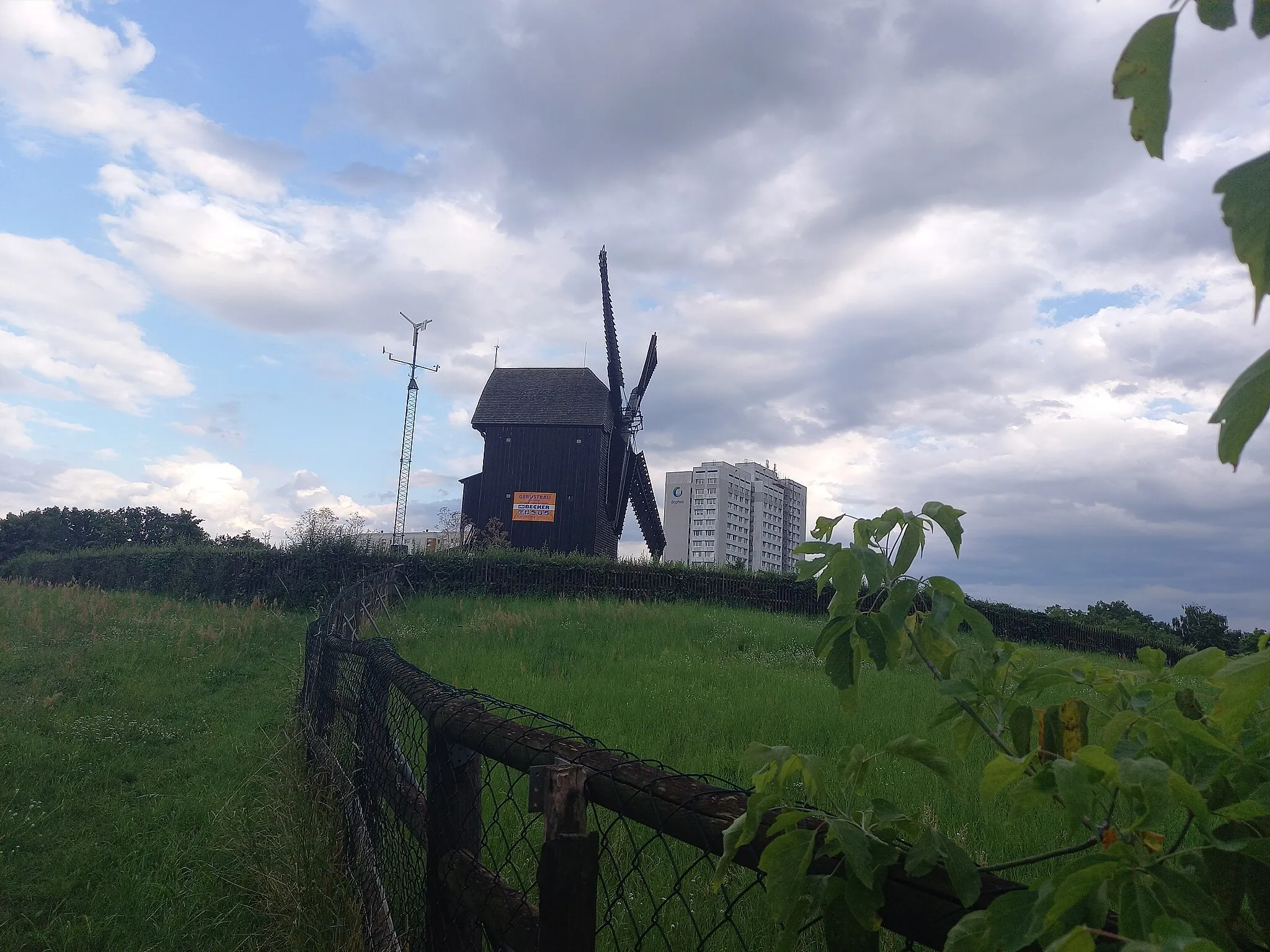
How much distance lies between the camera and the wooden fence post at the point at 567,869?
1936 millimetres

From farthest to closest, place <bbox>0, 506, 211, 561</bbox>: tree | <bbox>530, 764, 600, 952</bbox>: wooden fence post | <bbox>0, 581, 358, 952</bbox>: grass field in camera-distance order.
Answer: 1. <bbox>0, 506, 211, 561</bbox>: tree
2. <bbox>0, 581, 358, 952</bbox>: grass field
3. <bbox>530, 764, 600, 952</bbox>: wooden fence post

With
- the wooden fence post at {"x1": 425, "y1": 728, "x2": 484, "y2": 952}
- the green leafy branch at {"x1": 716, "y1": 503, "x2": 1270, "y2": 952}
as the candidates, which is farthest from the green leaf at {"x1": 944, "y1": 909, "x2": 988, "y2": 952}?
the wooden fence post at {"x1": 425, "y1": 728, "x2": 484, "y2": 952}

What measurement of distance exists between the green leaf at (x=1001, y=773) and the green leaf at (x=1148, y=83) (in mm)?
720

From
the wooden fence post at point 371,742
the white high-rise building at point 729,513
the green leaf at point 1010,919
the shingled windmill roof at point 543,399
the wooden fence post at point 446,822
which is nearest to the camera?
the green leaf at point 1010,919

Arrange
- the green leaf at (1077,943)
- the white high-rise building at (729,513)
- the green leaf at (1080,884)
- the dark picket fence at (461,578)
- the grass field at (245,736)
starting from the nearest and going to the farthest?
the green leaf at (1077,943), the green leaf at (1080,884), the grass field at (245,736), the dark picket fence at (461,578), the white high-rise building at (729,513)

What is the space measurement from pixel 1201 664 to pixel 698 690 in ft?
26.6

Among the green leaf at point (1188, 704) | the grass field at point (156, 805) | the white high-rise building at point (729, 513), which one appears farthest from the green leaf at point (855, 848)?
the white high-rise building at point (729, 513)

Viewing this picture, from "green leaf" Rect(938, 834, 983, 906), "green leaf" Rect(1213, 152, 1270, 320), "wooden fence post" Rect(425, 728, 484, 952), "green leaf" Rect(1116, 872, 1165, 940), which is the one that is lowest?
"wooden fence post" Rect(425, 728, 484, 952)

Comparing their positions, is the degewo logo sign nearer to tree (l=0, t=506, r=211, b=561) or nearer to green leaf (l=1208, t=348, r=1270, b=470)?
tree (l=0, t=506, r=211, b=561)

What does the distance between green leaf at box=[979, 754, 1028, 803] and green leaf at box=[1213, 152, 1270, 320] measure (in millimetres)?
641

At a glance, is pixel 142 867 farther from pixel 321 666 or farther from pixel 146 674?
pixel 146 674

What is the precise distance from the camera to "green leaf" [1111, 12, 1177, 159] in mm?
726

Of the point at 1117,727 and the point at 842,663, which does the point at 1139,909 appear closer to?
the point at 1117,727

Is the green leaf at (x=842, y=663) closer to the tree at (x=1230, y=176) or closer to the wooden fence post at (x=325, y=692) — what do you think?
the tree at (x=1230, y=176)
